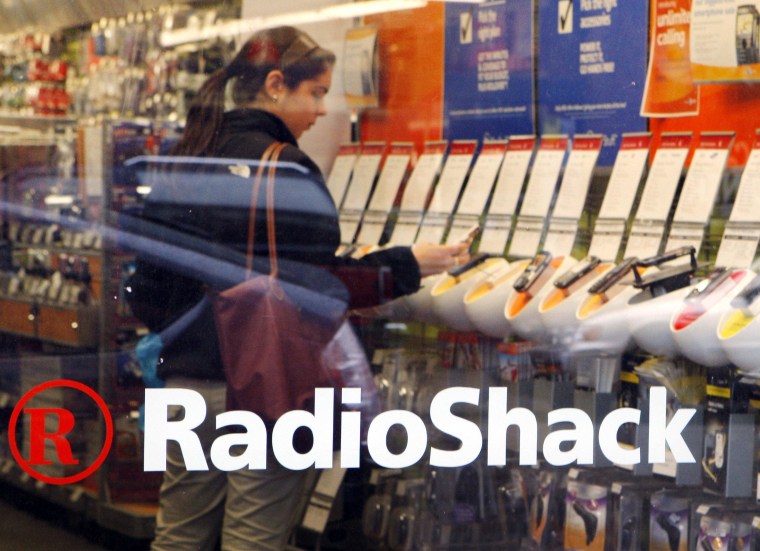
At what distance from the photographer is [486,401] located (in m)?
2.36

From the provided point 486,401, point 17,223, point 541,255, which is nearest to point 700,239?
point 541,255

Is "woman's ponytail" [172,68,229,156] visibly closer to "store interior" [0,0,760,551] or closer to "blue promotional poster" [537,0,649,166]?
"store interior" [0,0,760,551]

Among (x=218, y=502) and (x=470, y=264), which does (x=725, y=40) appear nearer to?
(x=470, y=264)

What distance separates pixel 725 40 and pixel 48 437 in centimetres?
160

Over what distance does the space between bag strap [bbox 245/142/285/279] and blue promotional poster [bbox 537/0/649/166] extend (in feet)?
2.43

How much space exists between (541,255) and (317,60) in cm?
70

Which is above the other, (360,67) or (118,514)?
(360,67)

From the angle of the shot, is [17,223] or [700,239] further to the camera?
[17,223]

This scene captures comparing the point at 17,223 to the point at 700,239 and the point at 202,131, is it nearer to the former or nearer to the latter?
the point at 202,131

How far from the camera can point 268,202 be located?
2.47 metres

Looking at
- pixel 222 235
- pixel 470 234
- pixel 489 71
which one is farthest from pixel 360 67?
pixel 222 235

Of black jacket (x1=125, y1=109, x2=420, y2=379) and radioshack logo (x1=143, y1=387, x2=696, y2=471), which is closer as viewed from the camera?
radioshack logo (x1=143, y1=387, x2=696, y2=471)

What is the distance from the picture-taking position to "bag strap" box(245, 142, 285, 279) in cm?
243

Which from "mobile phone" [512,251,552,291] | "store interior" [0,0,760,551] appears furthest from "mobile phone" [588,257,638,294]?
"mobile phone" [512,251,552,291]
